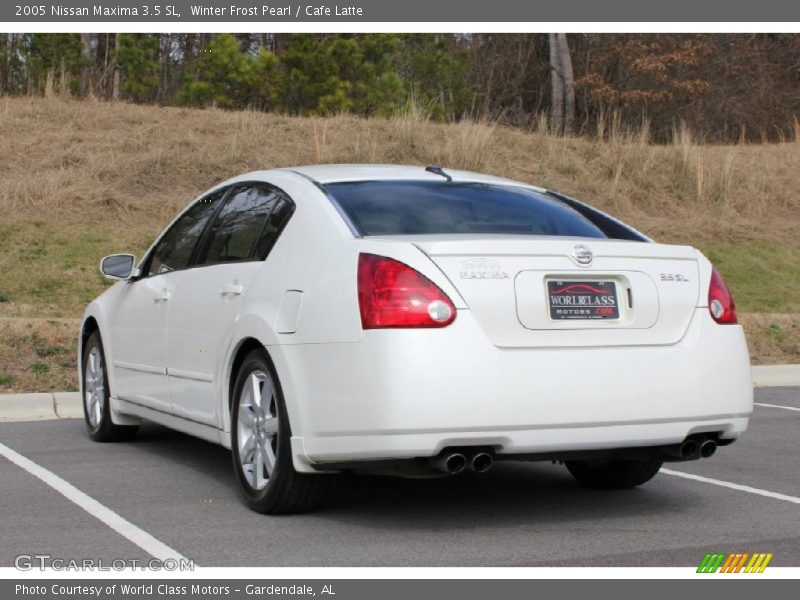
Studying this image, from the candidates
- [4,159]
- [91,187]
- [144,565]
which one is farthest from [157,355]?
[4,159]

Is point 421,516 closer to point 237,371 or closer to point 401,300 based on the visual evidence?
point 237,371

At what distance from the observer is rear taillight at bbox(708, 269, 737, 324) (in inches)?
224

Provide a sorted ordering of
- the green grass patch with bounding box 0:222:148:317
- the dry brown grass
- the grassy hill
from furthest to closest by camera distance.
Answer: the dry brown grass < the grassy hill < the green grass patch with bounding box 0:222:148:317

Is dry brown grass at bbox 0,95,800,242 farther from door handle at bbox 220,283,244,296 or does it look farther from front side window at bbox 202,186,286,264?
door handle at bbox 220,283,244,296

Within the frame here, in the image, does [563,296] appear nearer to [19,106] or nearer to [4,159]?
[4,159]

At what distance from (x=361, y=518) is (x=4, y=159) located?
52.0 feet

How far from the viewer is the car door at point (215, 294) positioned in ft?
20.3

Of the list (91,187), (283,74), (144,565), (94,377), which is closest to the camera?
(144,565)

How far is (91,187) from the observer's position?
19.2 meters

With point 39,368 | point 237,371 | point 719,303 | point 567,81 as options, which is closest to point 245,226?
point 237,371

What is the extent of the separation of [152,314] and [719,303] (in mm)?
3290

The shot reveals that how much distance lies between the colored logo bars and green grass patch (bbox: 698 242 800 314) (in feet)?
39.4

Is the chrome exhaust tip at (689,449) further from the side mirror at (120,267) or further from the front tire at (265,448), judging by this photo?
the side mirror at (120,267)
